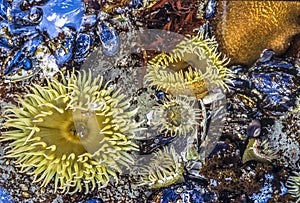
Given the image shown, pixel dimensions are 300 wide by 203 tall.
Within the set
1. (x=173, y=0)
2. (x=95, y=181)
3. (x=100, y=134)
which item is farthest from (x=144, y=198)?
(x=173, y=0)

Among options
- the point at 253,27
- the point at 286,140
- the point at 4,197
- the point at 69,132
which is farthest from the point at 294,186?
the point at 4,197

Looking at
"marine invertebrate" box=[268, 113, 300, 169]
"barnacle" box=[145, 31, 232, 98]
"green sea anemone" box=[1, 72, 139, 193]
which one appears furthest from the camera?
"marine invertebrate" box=[268, 113, 300, 169]

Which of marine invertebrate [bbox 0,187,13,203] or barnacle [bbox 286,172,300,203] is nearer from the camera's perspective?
marine invertebrate [bbox 0,187,13,203]

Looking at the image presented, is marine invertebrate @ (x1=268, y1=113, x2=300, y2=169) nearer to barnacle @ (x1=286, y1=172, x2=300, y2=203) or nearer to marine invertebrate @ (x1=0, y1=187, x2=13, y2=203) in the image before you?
barnacle @ (x1=286, y1=172, x2=300, y2=203)

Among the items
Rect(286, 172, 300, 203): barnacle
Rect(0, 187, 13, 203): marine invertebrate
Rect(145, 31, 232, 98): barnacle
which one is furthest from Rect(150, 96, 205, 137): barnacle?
Rect(0, 187, 13, 203): marine invertebrate

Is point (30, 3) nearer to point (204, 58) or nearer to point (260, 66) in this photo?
point (204, 58)

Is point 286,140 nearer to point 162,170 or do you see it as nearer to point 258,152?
point 258,152

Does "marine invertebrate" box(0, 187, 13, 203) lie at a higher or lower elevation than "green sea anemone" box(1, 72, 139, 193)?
lower
